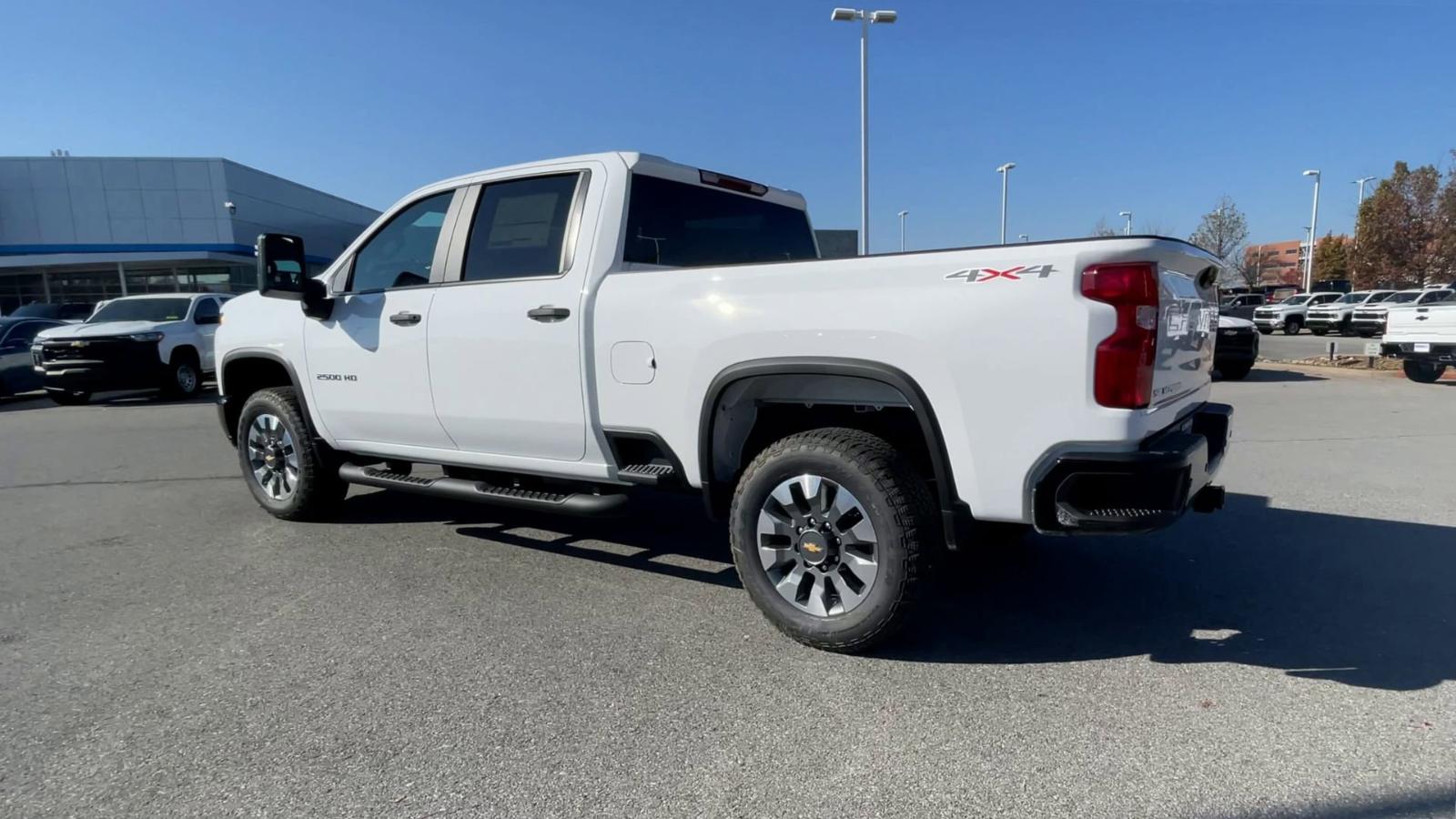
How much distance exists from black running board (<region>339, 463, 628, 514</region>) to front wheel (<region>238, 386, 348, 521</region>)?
27 cm

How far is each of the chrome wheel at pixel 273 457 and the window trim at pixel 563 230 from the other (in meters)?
1.83

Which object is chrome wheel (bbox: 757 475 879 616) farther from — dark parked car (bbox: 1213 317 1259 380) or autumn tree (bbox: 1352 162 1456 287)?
autumn tree (bbox: 1352 162 1456 287)

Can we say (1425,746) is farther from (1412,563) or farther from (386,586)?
(386,586)

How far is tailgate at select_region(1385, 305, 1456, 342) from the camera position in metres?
11.9

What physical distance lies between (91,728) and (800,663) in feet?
8.25

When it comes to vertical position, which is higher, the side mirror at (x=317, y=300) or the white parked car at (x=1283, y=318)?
the side mirror at (x=317, y=300)

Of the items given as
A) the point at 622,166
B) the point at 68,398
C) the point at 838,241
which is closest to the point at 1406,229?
the point at 838,241

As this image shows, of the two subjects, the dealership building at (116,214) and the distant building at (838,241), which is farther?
the dealership building at (116,214)

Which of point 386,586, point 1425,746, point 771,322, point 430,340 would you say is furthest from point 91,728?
point 1425,746

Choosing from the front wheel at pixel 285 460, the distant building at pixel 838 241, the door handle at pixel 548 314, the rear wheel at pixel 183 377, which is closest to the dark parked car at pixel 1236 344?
the distant building at pixel 838 241

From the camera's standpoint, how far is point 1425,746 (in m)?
2.55

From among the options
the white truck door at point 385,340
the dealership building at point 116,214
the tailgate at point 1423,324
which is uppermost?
the dealership building at point 116,214

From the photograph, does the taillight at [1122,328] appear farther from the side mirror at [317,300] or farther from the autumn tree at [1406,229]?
the autumn tree at [1406,229]

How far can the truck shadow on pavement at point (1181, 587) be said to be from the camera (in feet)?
10.8
